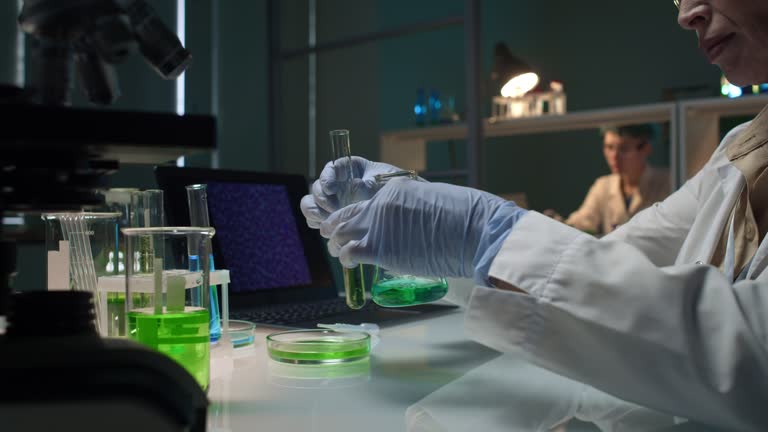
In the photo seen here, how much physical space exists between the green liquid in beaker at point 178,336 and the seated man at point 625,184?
3923mm

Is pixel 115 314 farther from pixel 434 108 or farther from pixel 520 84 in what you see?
pixel 434 108

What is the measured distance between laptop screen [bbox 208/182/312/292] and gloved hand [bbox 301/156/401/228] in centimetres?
38

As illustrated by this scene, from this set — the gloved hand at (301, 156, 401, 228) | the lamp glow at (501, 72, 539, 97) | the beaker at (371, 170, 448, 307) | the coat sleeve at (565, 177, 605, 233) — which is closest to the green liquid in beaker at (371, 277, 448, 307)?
the beaker at (371, 170, 448, 307)

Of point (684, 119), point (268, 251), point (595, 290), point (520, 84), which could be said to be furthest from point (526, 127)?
point (595, 290)

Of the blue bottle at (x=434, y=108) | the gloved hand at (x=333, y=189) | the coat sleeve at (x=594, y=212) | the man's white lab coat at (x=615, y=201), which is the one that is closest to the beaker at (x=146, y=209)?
the gloved hand at (x=333, y=189)

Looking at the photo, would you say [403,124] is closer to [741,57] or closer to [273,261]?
[273,261]

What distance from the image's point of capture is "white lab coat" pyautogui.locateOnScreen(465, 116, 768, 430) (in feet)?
2.13

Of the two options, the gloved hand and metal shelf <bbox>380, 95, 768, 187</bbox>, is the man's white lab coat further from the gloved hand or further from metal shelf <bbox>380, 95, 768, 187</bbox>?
the gloved hand

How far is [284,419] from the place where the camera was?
0.65m

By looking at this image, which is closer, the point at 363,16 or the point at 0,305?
the point at 0,305

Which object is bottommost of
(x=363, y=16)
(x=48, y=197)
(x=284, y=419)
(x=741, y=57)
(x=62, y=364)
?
(x=284, y=419)

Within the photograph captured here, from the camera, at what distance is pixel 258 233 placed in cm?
146

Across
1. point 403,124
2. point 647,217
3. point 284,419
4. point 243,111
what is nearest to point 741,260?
point 647,217

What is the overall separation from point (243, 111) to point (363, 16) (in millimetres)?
1088
